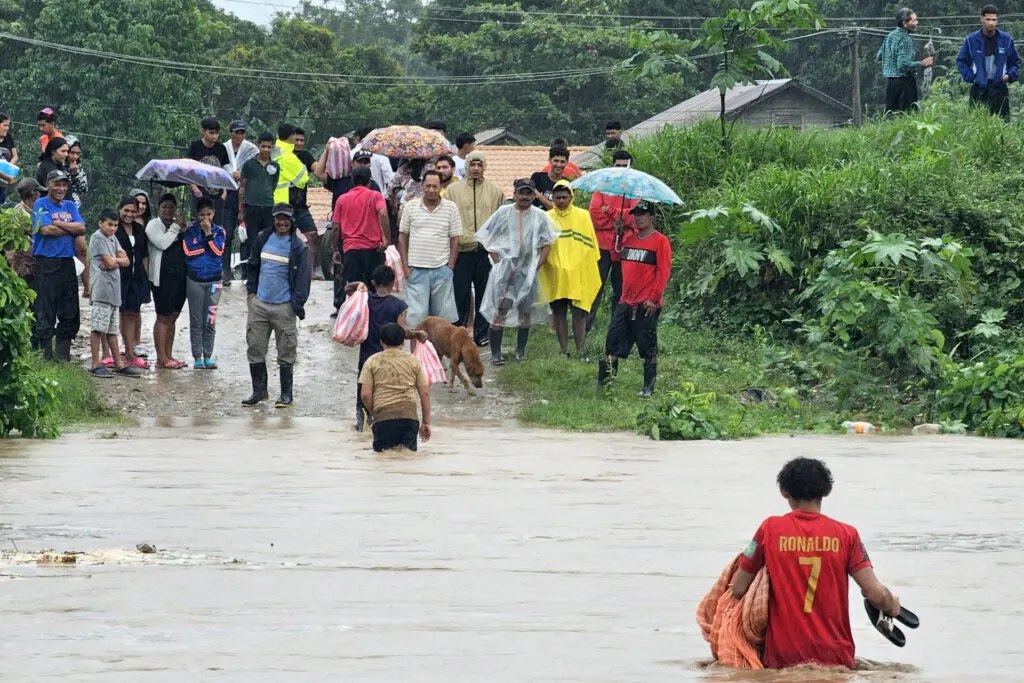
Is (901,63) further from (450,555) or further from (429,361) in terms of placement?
(450,555)

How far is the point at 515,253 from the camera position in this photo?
658 inches

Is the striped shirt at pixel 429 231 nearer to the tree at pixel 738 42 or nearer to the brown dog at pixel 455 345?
the brown dog at pixel 455 345

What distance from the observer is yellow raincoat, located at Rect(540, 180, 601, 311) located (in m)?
16.8

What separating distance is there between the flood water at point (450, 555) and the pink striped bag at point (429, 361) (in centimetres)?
122

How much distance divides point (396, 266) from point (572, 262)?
Result: 1709 mm

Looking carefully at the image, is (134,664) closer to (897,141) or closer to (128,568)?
(128,568)

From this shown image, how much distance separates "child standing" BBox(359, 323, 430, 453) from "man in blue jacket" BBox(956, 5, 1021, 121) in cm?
1185

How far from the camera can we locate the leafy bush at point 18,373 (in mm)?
13357

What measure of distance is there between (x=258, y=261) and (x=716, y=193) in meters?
6.24

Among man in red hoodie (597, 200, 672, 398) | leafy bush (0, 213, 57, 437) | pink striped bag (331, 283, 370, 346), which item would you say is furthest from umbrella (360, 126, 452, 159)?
leafy bush (0, 213, 57, 437)

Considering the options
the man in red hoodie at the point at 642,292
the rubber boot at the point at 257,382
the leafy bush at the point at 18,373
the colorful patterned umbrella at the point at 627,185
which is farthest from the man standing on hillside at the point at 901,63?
the leafy bush at the point at 18,373

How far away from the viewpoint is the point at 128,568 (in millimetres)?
8062

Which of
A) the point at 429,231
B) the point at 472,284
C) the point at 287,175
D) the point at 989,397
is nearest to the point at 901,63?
the point at 472,284

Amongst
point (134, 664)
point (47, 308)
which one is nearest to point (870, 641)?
point (134, 664)
